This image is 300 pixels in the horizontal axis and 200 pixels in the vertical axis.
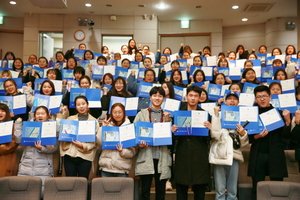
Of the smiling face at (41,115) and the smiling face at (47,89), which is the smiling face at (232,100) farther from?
the smiling face at (47,89)

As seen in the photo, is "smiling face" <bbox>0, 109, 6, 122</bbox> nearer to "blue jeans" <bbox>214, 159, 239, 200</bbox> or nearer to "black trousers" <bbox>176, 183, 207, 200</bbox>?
"black trousers" <bbox>176, 183, 207, 200</bbox>

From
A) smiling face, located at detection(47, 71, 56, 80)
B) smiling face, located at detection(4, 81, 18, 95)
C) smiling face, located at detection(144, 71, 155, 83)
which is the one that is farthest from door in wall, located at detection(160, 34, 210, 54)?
smiling face, located at detection(4, 81, 18, 95)

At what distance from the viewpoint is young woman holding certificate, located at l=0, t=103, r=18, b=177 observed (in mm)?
3342

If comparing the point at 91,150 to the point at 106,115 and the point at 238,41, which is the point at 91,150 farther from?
the point at 238,41

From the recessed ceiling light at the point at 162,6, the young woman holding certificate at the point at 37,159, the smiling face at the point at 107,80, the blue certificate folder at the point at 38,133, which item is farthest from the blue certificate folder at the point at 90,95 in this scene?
the recessed ceiling light at the point at 162,6

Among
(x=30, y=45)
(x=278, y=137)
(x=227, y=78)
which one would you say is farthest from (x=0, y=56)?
(x=278, y=137)

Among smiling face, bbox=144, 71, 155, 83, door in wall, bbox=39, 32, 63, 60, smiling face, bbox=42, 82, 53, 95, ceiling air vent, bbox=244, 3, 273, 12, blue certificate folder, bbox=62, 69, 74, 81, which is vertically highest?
ceiling air vent, bbox=244, 3, 273, 12

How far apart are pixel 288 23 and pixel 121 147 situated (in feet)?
33.6

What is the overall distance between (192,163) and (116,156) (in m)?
0.85

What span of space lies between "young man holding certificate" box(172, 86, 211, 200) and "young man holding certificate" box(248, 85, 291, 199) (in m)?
0.58

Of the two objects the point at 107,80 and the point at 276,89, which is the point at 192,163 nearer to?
the point at 276,89

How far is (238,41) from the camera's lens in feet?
40.7

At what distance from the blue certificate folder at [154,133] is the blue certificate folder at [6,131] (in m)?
1.41

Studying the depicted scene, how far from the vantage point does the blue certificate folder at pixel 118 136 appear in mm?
3170
